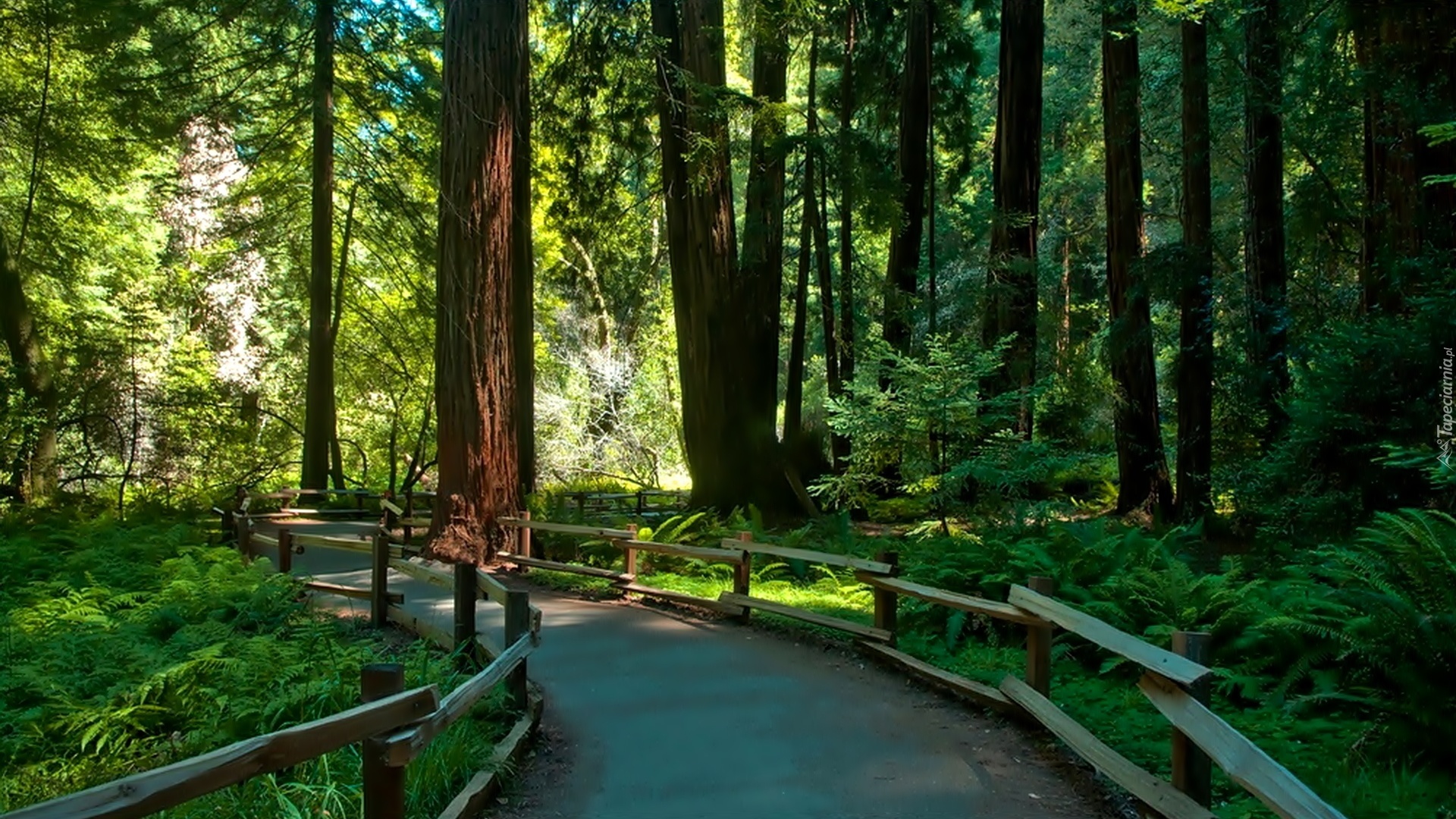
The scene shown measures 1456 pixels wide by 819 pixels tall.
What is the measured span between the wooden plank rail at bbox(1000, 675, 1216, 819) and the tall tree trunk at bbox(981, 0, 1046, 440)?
9993 millimetres

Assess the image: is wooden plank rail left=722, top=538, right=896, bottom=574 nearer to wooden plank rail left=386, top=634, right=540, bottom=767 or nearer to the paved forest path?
the paved forest path

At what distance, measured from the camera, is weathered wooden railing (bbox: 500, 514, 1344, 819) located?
3.69 m

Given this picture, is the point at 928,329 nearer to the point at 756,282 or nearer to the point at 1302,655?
the point at 756,282

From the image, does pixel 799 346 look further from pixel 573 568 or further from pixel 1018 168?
pixel 573 568

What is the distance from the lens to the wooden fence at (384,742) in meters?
2.41

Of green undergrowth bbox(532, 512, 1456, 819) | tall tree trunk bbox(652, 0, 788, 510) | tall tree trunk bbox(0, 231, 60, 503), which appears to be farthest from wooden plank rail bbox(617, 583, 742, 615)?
tall tree trunk bbox(0, 231, 60, 503)

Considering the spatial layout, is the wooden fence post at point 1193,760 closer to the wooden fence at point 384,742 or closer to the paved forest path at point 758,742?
the paved forest path at point 758,742

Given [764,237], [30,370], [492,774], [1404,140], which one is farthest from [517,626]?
[30,370]

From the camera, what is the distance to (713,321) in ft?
54.6

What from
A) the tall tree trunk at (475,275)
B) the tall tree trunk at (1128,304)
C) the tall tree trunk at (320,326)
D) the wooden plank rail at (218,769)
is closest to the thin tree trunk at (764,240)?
the tall tree trunk at (475,275)

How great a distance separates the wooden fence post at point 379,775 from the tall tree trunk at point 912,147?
15243 mm

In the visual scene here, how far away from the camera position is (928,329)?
17453mm

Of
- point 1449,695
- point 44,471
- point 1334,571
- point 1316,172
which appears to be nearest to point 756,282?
point 1316,172

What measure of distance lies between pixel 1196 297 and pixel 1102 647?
9.85 m
